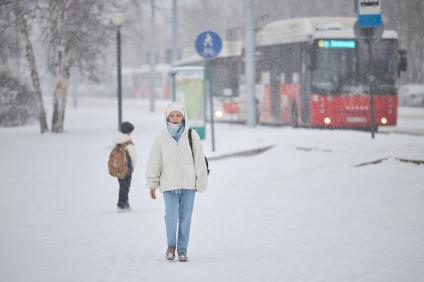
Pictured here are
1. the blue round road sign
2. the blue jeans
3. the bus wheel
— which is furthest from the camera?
the bus wheel

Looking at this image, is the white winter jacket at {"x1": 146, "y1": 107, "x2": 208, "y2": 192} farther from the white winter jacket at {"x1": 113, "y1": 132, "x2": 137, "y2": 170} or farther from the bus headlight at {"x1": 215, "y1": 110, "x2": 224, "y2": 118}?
the bus headlight at {"x1": 215, "y1": 110, "x2": 224, "y2": 118}

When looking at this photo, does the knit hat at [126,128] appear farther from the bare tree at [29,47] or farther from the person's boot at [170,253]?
the bare tree at [29,47]

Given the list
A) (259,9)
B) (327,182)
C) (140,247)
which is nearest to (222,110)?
(327,182)

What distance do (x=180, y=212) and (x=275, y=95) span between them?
20.5 metres

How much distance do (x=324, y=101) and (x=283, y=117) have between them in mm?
3109

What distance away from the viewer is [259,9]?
66562mm

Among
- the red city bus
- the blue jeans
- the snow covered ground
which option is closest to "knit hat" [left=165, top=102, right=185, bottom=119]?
the blue jeans

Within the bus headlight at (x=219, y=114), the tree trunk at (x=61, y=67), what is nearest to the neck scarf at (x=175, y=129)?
the tree trunk at (x=61, y=67)

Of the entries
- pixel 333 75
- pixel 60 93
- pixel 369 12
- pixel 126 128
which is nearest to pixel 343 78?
pixel 333 75

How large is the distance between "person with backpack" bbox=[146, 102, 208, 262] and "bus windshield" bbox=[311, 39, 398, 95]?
1707 cm

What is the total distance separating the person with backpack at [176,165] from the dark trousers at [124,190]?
3758mm

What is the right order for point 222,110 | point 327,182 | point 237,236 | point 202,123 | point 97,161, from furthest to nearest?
point 222,110
point 202,123
point 97,161
point 327,182
point 237,236

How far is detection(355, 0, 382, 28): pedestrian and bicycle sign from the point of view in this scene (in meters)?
17.3

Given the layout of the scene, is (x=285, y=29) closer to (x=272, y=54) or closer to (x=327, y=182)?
(x=272, y=54)
